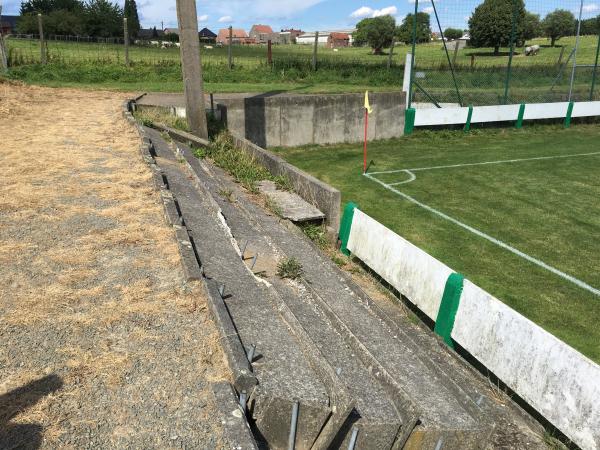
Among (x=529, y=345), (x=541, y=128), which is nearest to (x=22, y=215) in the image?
(x=529, y=345)

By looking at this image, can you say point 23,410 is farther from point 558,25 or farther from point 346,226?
point 558,25

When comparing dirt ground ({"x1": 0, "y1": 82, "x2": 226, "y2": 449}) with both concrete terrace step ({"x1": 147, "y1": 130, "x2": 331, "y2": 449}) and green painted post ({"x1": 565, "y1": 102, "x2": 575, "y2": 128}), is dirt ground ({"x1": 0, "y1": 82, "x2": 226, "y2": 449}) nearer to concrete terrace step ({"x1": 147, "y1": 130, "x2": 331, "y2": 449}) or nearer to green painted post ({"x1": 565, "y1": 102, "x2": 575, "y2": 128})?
concrete terrace step ({"x1": 147, "y1": 130, "x2": 331, "y2": 449})

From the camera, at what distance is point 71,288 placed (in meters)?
4.91

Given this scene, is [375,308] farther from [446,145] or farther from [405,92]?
[405,92]

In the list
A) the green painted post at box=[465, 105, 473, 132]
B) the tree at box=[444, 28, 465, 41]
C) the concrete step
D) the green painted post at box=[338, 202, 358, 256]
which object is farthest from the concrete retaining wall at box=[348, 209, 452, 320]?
the tree at box=[444, 28, 465, 41]

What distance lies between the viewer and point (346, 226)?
8258 millimetres

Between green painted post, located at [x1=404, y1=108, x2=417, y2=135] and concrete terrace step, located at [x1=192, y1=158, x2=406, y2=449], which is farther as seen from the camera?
green painted post, located at [x1=404, y1=108, x2=417, y2=135]

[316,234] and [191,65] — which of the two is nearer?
[316,234]

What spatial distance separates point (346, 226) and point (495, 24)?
20421mm

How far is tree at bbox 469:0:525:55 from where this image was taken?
22844mm

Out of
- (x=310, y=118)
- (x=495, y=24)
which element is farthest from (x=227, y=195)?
(x=495, y=24)

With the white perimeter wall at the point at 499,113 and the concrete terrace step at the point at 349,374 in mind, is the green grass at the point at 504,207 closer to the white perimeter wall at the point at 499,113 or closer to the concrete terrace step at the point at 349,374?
the white perimeter wall at the point at 499,113

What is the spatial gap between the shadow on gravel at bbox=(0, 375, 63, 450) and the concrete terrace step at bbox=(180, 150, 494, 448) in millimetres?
2532

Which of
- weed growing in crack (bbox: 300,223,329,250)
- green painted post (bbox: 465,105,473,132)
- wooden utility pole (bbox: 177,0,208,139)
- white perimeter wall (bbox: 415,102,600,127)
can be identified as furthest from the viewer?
green painted post (bbox: 465,105,473,132)
